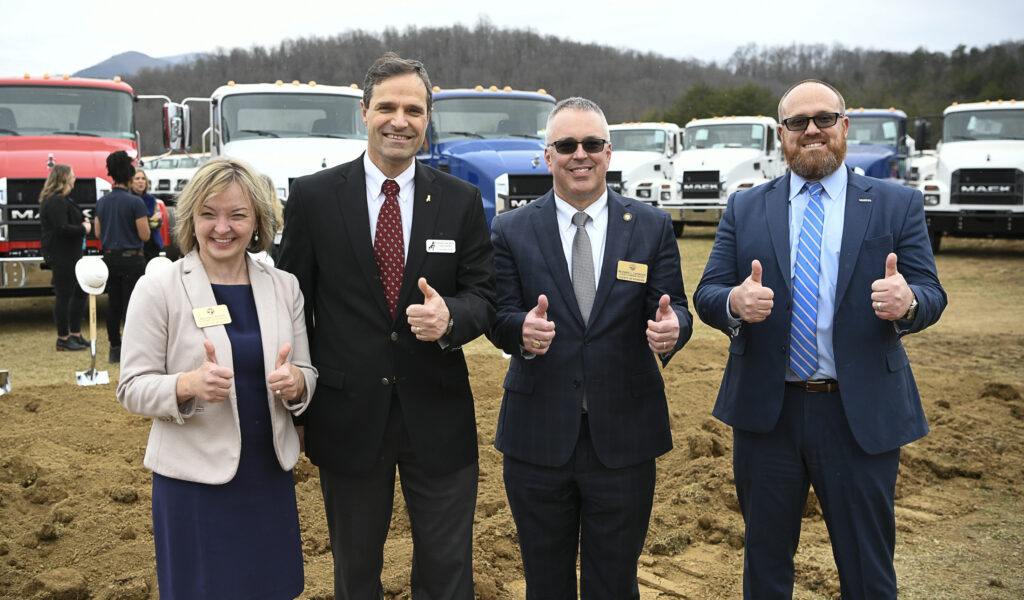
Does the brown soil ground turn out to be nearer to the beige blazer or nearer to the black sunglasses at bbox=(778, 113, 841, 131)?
the beige blazer

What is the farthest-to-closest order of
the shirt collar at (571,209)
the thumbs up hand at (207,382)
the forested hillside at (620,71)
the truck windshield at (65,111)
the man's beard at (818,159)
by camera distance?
the forested hillside at (620,71), the truck windshield at (65,111), the shirt collar at (571,209), the man's beard at (818,159), the thumbs up hand at (207,382)

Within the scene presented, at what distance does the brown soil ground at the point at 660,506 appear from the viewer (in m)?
3.83

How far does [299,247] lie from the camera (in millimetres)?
2762

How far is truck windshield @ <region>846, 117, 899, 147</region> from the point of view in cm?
1800

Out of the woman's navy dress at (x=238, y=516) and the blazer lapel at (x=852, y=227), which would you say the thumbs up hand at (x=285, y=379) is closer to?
the woman's navy dress at (x=238, y=516)

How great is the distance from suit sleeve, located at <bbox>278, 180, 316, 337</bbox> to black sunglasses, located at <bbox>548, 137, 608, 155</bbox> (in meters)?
0.90

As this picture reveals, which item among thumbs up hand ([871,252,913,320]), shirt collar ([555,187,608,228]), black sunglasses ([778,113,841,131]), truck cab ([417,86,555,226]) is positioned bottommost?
thumbs up hand ([871,252,913,320])

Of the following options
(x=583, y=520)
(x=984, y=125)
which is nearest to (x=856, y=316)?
(x=583, y=520)

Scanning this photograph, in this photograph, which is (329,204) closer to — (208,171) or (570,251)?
(208,171)

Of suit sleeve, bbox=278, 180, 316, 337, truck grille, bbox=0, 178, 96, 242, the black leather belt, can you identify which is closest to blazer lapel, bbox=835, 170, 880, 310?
the black leather belt

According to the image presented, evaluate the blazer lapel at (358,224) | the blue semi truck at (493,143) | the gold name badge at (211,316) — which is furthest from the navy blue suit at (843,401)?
the blue semi truck at (493,143)

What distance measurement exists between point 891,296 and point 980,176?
1478cm

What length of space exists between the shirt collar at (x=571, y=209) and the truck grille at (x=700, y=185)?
16288mm

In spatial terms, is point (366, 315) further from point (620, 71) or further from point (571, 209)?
point (620, 71)
